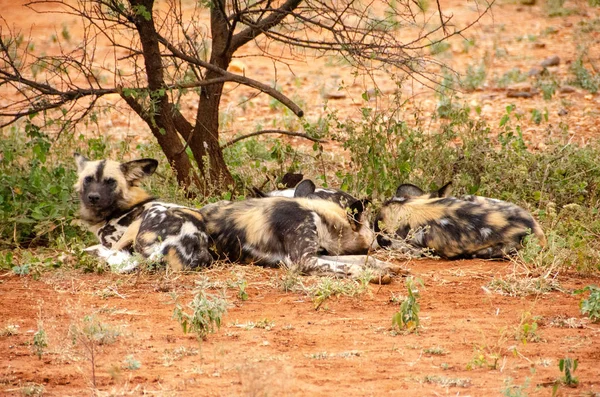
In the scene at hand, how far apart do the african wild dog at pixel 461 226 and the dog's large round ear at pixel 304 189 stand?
21.0 inches

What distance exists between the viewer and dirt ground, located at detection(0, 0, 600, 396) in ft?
11.4

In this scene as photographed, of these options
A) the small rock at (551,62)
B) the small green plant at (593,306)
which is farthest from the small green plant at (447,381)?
the small rock at (551,62)

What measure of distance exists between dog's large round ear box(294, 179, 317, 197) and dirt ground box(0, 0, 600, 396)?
0.82 meters

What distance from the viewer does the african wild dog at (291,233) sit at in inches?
228

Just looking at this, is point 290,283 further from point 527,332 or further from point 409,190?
point 409,190

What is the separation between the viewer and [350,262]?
19.2 ft

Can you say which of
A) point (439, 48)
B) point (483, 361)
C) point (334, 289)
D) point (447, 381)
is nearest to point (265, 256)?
point (334, 289)

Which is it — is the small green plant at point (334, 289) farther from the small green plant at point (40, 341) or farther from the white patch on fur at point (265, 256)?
the small green plant at point (40, 341)

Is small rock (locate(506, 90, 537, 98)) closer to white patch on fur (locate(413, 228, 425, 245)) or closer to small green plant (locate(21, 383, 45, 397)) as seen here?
white patch on fur (locate(413, 228, 425, 245))

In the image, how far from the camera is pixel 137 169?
6602 mm

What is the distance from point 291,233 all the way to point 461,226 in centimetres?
114

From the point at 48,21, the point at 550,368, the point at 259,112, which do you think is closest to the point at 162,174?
the point at 259,112

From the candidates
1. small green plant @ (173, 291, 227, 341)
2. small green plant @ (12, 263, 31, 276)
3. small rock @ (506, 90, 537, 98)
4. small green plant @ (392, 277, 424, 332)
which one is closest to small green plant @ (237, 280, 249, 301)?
small green plant @ (173, 291, 227, 341)

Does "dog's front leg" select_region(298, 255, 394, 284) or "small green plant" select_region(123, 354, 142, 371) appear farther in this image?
"dog's front leg" select_region(298, 255, 394, 284)
